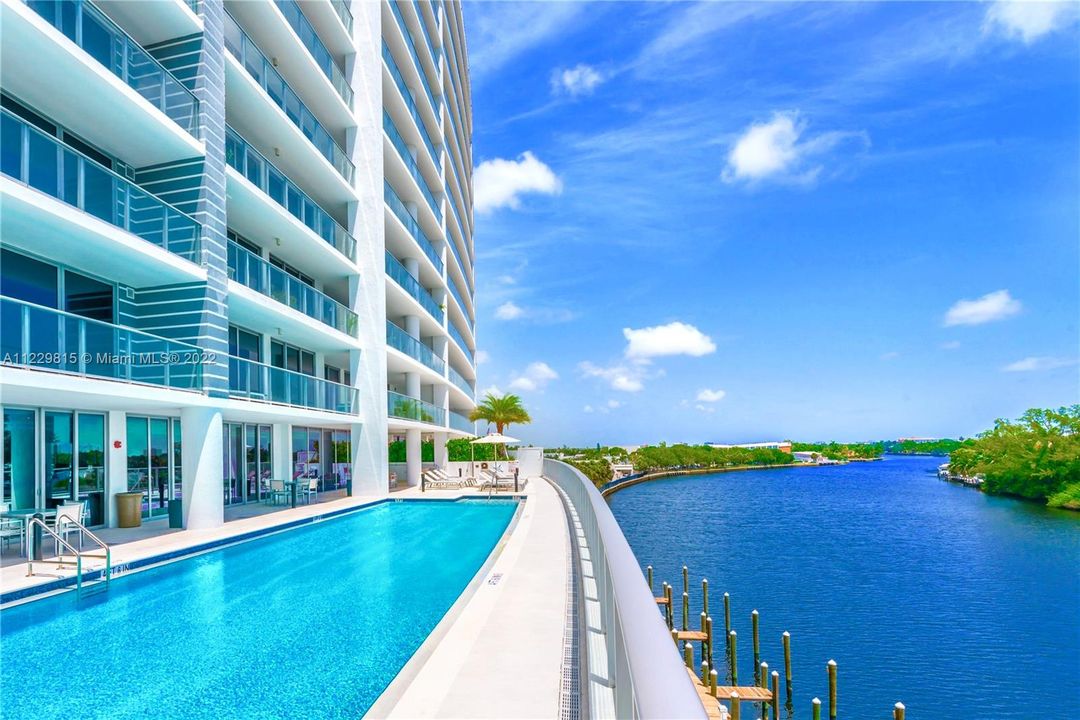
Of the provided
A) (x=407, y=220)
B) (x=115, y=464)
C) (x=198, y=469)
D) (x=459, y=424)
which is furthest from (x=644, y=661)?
(x=459, y=424)

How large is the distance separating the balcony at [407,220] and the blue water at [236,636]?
16616 mm

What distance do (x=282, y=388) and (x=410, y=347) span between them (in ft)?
34.1

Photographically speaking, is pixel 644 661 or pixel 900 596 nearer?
pixel 644 661

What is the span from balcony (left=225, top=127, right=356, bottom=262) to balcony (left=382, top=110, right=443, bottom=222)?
655 centimetres

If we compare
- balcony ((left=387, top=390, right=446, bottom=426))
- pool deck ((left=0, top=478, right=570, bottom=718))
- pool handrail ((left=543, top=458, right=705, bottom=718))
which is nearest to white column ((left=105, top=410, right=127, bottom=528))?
pool deck ((left=0, top=478, right=570, bottom=718))

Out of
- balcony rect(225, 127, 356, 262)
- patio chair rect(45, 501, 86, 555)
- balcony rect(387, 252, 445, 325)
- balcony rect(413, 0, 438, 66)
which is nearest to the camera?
patio chair rect(45, 501, 86, 555)

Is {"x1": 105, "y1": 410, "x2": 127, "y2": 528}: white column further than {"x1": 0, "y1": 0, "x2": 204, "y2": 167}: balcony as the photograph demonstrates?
Yes

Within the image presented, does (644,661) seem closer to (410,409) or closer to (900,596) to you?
(410,409)

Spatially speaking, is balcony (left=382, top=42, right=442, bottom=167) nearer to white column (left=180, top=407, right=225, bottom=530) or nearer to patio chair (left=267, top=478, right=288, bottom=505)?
patio chair (left=267, top=478, right=288, bottom=505)

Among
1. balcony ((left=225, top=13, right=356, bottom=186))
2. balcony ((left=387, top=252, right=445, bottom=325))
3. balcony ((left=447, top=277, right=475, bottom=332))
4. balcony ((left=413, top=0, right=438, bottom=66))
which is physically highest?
balcony ((left=413, top=0, right=438, bottom=66))

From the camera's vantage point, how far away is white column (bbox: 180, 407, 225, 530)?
1318 cm

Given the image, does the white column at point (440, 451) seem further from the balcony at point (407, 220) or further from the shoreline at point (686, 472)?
the shoreline at point (686, 472)

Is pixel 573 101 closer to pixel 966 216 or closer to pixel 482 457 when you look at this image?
pixel 482 457

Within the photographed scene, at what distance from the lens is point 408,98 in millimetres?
28750
